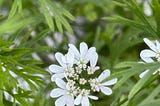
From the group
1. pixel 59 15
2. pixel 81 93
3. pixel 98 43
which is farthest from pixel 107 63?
pixel 81 93

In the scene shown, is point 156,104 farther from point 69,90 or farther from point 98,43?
point 98,43

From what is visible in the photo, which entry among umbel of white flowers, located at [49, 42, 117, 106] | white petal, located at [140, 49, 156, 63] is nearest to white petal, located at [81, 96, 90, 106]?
umbel of white flowers, located at [49, 42, 117, 106]

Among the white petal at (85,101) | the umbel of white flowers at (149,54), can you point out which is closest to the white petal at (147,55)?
the umbel of white flowers at (149,54)

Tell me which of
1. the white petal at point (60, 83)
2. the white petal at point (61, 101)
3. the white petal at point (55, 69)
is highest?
the white petal at point (55, 69)

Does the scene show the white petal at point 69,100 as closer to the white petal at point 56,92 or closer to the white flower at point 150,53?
the white petal at point 56,92

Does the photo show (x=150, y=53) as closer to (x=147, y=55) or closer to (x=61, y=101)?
(x=147, y=55)

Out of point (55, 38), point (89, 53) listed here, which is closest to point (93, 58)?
point (89, 53)

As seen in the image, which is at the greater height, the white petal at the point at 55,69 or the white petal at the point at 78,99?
the white petal at the point at 55,69

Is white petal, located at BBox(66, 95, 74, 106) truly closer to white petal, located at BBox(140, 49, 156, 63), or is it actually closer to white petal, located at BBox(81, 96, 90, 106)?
white petal, located at BBox(81, 96, 90, 106)
